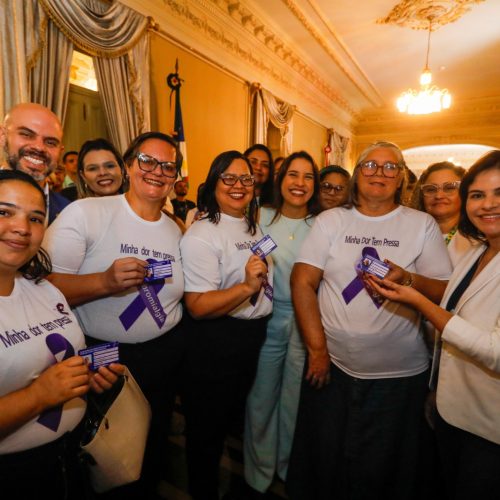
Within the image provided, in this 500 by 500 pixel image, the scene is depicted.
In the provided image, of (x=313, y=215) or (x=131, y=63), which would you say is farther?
(x=131, y=63)

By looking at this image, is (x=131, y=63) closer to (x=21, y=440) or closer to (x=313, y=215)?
(x=313, y=215)

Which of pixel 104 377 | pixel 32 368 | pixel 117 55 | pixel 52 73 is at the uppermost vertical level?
pixel 117 55

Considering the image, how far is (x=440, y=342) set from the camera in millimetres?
1488

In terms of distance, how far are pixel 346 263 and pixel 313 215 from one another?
0.61 m

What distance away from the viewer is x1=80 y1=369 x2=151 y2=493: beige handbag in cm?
113

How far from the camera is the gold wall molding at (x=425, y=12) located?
4652mm

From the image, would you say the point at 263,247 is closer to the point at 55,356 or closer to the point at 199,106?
the point at 55,356

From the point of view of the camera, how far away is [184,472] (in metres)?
2.09

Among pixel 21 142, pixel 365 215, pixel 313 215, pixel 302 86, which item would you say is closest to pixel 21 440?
pixel 21 142

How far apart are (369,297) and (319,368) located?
0.45 metres

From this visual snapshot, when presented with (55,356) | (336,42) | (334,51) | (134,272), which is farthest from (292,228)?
(334,51)

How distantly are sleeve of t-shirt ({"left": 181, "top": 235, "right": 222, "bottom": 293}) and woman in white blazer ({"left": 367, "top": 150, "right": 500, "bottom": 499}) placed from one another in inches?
27.1

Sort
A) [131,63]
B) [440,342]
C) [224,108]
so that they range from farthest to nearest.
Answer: [224,108], [131,63], [440,342]

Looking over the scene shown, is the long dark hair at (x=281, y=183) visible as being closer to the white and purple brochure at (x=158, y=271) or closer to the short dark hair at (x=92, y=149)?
the white and purple brochure at (x=158, y=271)
